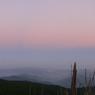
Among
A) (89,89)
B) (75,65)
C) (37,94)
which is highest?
(75,65)

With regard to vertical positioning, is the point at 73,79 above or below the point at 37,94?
above

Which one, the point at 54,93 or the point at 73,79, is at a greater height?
the point at 73,79

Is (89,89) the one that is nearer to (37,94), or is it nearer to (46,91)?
(37,94)

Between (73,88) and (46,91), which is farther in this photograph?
(46,91)

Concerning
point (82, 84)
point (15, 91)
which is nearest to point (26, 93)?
point (15, 91)

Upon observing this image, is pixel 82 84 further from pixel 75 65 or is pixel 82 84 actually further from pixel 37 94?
pixel 37 94

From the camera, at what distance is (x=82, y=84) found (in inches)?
403

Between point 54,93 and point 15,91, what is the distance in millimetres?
8763

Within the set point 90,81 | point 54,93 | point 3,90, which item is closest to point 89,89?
point 90,81

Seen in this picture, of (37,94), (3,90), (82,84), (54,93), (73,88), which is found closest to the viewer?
(73,88)

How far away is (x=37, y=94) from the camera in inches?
1465

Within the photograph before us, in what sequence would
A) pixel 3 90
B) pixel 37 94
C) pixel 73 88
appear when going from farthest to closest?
pixel 37 94
pixel 3 90
pixel 73 88

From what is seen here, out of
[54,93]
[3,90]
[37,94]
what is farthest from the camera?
[54,93]

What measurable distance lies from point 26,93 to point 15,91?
190cm
